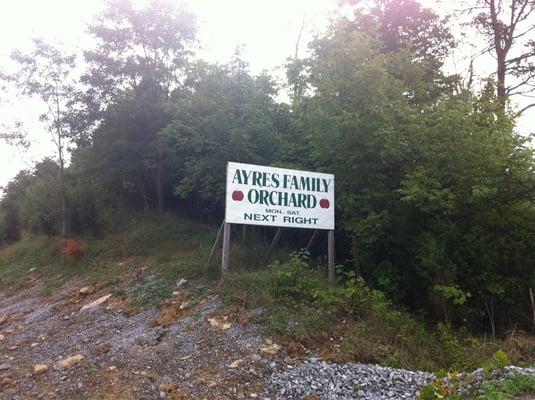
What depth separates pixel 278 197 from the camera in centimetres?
755

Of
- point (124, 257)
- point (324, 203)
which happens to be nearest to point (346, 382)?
point (324, 203)

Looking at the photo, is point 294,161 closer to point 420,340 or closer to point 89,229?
point 420,340

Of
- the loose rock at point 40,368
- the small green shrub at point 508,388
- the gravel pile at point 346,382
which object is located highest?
the small green shrub at point 508,388

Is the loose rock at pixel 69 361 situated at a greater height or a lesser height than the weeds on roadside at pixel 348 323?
lesser

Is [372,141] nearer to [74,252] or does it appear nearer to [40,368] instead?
[40,368]

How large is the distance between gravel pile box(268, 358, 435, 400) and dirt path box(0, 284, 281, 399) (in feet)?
0.91

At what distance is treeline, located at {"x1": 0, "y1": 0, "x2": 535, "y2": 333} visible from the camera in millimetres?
6918

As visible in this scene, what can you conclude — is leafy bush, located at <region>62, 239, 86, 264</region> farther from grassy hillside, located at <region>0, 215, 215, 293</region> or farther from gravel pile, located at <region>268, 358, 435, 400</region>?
gravel pile, located at <region>268, 358, 435, 400</region>

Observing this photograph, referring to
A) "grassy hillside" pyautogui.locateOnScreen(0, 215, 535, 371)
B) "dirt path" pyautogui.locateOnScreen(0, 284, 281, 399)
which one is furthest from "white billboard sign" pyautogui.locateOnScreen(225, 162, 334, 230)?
"dirt path" pyautogui.locateOnScreen(0, 284, 281, 399)

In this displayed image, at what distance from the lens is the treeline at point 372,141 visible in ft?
22.7

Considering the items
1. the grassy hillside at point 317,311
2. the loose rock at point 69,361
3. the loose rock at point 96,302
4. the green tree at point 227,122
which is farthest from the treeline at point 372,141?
the loose rock at point 69,361

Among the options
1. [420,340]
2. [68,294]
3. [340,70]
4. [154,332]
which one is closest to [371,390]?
[420,340]

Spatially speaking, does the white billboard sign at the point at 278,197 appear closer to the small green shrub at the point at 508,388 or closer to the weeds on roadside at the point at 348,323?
the weeds on roadside at the point at 348,323

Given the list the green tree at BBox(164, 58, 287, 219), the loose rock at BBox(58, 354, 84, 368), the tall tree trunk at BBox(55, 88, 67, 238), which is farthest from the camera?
the tall tree trunk at BBox(55, 88, 67, 238)
